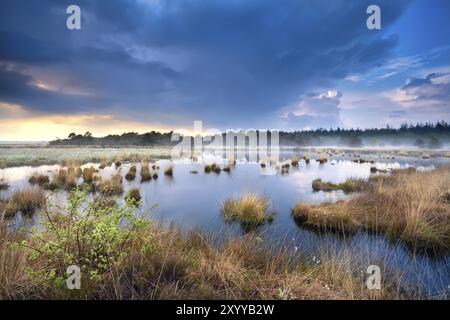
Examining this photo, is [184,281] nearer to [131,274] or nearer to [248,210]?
[131,274]

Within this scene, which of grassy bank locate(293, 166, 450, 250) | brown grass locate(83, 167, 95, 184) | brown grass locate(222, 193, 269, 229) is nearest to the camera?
grassy bank locate(293, 166, 450, 250)

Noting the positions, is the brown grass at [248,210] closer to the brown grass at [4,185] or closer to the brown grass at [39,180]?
the brown grass at [39,180]

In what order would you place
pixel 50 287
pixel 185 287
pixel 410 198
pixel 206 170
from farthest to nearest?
pixel 206 170 < pixel 410 198 < pixel 185 287 < pixel 50 287

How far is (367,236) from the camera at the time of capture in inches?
309

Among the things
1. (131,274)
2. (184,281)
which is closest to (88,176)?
(131,274)

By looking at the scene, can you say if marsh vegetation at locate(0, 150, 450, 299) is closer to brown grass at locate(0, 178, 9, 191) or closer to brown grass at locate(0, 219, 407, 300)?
brown grass at locate(0, 219, 407, 300)

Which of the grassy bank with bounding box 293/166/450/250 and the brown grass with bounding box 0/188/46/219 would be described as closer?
the grassy bank with bounding box 293/166/450/250

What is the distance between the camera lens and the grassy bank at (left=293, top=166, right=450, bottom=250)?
23.9 feet

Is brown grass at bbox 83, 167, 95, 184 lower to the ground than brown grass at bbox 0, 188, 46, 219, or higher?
higher

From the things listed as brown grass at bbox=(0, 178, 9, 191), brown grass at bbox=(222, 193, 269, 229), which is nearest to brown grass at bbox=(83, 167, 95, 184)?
brown grass at bbox=(0, 178, 9, 191)

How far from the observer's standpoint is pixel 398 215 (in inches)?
330
